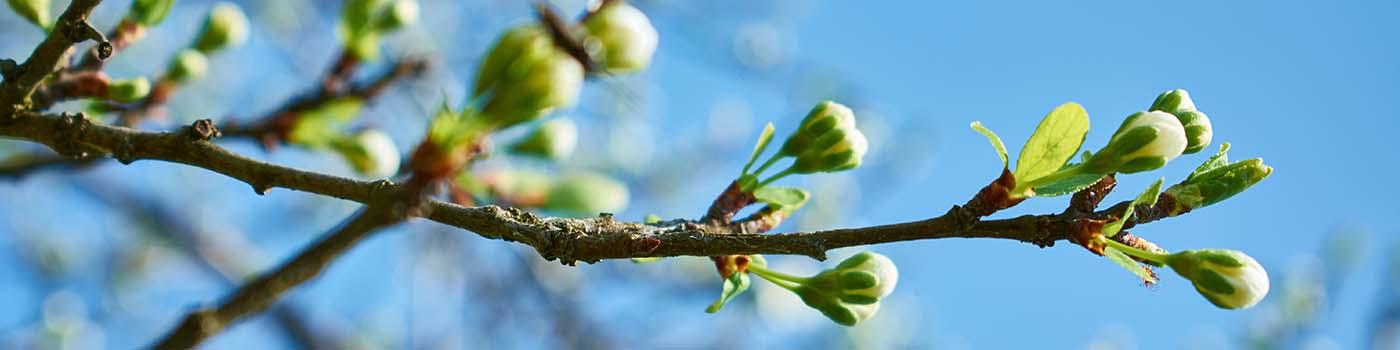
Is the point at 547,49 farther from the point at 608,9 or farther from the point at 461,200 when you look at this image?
the point at 461,200

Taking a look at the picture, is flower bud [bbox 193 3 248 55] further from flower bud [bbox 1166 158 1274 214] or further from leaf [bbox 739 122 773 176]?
flower bud [bbox 1166 158 1274 214]

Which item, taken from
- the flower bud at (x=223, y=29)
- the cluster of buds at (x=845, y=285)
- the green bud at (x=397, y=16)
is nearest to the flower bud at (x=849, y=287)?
the cluster of buds at (x=845, y=285)

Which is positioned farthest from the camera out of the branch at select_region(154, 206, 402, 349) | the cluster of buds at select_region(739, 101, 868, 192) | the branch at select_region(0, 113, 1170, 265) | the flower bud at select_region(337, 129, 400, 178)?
Answer: the flower bud at select_region(337, 129, 400, 178)

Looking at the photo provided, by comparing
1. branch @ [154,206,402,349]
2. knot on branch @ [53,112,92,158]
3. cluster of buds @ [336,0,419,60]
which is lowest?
branch @ [154,206,402,349]

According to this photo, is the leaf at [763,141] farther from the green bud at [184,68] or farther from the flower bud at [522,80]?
the green bud at [184,68]

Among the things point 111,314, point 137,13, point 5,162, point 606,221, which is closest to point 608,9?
point 606,221

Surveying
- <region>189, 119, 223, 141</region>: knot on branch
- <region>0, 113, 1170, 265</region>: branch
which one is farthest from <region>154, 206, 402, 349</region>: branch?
<region>189, 119, 223, 141</region>: knot on branch

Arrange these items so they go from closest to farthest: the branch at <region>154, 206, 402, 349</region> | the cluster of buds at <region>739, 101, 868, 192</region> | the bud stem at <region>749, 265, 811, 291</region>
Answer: the branch at <region>154, 206, 402, 349</region>, the bud stem at <region>749, 265, 811, 291</region>, the cluster of buds at <region>739, 101, 868, 192</region>

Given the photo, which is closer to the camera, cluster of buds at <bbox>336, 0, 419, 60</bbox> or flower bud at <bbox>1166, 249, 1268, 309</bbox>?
flower bud at <bbox>1166, 249, 1268, 309</bbox>
